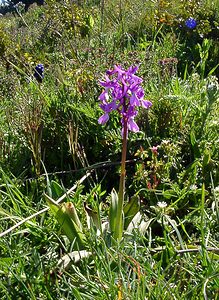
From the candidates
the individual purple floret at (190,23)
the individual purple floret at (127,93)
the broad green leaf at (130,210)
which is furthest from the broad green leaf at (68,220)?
the individual purple floret at (190,23)

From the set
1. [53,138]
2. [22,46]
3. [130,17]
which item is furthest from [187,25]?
[53,138]

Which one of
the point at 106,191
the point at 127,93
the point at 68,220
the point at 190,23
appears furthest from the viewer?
the point at 190,23

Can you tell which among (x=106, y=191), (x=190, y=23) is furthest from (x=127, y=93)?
(x=190, y=23)

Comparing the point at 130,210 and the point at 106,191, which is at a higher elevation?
the point at 130,210

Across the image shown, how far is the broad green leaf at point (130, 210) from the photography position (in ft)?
6.06

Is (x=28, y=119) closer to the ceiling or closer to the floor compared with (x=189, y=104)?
closer to the ceiling

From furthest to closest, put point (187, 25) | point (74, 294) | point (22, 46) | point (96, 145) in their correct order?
point (22, 46) → point (187, 25) → point (96, 145) → point (74, 294)

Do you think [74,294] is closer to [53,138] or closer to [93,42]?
[53,138]

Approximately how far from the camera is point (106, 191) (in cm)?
231

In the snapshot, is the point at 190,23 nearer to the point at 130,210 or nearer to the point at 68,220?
the point at 130,210

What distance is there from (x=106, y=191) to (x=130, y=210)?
1.49ft

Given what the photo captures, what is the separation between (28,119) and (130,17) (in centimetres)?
285

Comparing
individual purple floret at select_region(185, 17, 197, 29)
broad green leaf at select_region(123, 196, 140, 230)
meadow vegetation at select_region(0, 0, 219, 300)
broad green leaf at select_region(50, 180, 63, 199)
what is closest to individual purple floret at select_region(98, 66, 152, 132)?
meadow vegetation at select_region(0, 0, 219, 300)

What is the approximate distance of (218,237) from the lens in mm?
1780
